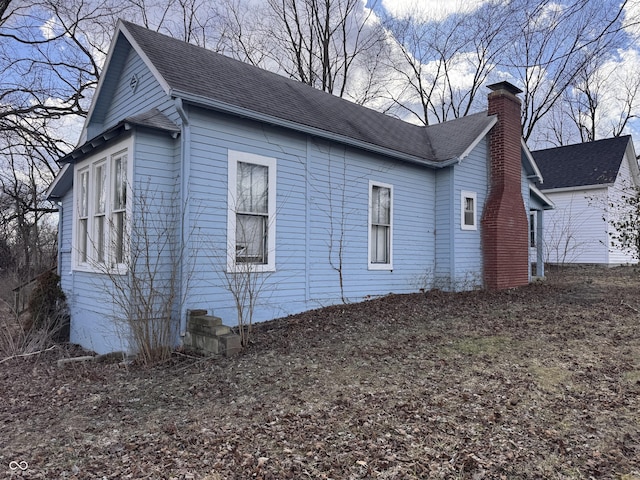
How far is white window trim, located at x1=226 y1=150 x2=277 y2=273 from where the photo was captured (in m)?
7.10

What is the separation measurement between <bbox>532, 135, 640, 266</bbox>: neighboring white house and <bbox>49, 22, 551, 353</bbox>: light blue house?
32.2 ft

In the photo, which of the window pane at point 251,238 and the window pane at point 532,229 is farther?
→ the window pane at point 532,229

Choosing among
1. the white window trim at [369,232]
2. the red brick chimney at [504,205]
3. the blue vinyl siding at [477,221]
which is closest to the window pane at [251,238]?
the white window trim at [369,232]

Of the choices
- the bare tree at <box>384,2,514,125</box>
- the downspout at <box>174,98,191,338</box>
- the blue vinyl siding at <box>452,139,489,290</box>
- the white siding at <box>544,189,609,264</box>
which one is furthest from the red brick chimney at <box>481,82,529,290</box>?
the bare tree at <box>384,2,514,125</box>

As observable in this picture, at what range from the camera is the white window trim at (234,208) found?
7102 millimetres

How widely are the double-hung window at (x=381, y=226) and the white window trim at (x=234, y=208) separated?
2.77m

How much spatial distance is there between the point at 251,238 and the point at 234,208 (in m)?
0.65

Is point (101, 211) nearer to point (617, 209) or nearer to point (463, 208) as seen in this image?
point (463, 208)

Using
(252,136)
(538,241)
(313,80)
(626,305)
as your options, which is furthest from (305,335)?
(313,80)

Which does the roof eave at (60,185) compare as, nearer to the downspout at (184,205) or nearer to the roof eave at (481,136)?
the downspout at (184,205)

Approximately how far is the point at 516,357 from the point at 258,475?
3.77 metres

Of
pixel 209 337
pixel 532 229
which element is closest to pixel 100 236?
pixel 209 337

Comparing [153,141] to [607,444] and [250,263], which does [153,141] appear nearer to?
[250,263]

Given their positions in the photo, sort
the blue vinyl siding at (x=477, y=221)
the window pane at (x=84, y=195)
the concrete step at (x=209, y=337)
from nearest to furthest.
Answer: the concrete step at (x=209, y=337) < the window pane at (x=84, y=195) < the blue vinyl siding at (x=477, y=221)
